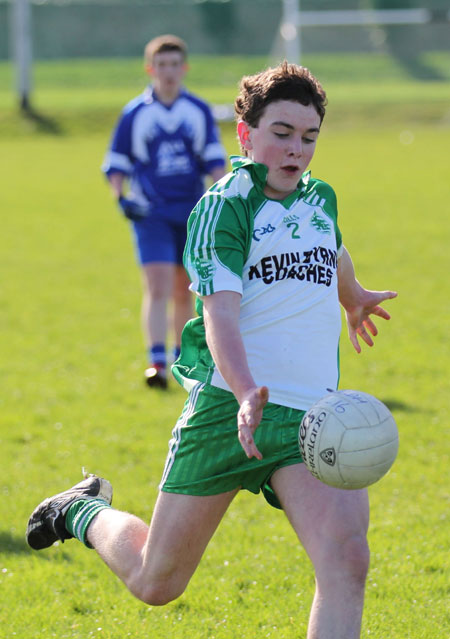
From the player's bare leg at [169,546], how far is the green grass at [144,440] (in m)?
0.49

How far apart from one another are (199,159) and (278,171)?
5.03 metres

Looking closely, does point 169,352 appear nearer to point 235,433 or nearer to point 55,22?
point 235,433

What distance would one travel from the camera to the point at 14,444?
6.79 meters

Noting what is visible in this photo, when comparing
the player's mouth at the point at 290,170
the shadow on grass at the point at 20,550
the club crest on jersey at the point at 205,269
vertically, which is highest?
the player's mouth at the point at 290,170

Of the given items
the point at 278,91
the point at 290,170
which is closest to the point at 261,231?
the point at 290,170

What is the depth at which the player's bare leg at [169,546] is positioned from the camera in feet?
11.9

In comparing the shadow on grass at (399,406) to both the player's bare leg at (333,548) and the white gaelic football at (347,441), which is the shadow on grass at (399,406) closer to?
the player's bare leg at (333,548)

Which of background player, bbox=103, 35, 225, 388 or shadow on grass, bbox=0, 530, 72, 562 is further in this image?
background player, bbox=103, 35, 225, 388

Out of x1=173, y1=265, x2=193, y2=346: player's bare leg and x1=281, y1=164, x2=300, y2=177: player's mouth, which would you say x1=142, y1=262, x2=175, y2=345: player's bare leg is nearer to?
x1=173, y1=265, x2=193, y2=346: player's bare leg

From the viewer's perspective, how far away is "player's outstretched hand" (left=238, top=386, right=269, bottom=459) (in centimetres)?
309

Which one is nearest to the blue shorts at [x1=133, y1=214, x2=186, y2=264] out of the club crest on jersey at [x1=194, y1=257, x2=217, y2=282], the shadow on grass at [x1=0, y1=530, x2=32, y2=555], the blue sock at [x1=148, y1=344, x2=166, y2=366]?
the blue sock at [x1=148, y1=344, x2=166, y2=366]

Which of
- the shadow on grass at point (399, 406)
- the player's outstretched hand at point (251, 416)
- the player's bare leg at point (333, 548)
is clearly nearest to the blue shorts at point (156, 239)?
the shadow on grass at point (399, 406)

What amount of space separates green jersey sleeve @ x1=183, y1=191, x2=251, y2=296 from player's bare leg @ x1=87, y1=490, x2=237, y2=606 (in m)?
0.76

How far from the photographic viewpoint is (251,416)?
10.2 feet
